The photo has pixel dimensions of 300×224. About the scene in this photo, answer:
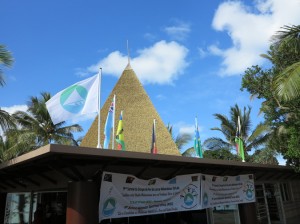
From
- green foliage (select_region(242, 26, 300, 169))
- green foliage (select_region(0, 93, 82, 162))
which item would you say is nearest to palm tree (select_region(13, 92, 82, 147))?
green foliage (select_region(0, 93, 82, 162))

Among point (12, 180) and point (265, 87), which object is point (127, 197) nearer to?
point (12, 180)

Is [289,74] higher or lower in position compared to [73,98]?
higher

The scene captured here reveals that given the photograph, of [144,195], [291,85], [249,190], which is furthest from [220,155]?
[144,195]

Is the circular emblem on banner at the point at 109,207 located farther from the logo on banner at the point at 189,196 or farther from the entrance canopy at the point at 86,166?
the logo on banner at the point at 189,196

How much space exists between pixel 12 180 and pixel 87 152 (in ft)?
17.6

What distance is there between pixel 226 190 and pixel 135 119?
12.0 metres

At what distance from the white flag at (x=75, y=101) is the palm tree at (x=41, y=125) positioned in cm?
1745

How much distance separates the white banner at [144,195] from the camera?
679 centimetres

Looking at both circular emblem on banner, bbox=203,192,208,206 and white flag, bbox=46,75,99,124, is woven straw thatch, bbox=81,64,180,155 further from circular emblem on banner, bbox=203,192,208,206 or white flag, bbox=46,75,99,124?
white flag, bbox=46,75,99,124

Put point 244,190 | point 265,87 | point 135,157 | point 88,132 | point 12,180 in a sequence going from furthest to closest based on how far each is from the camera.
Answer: point 88,132
point 265,87
point 244,190
point 12,180
point 135,157

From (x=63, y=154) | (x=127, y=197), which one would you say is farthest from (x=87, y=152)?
(x=127, y=197)

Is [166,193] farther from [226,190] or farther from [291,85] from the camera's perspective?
[291,85]

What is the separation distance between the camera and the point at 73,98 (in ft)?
25.8

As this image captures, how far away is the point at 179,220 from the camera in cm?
1154
